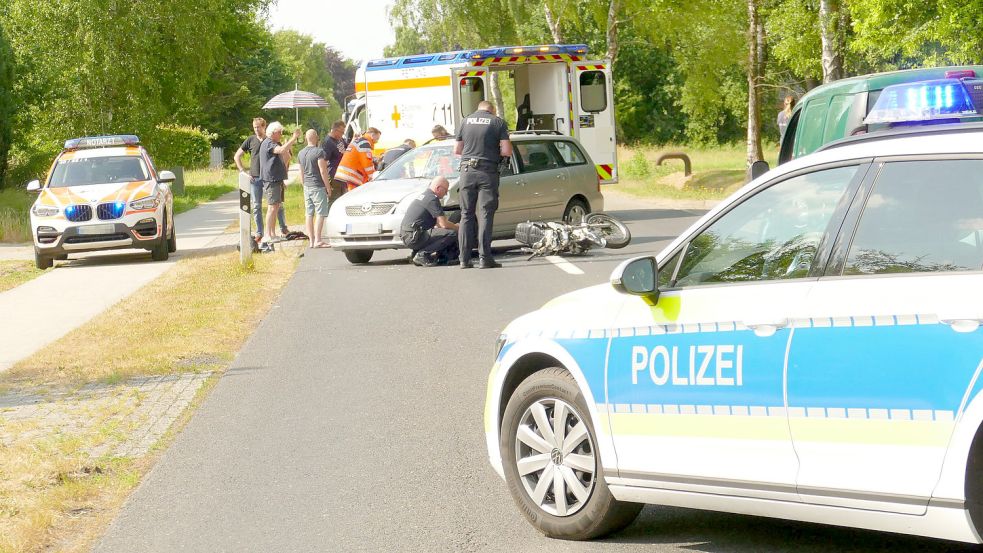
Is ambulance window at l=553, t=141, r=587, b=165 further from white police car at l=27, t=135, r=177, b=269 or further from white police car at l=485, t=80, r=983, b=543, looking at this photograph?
white police car at l=485, t=80, r=983, b=543

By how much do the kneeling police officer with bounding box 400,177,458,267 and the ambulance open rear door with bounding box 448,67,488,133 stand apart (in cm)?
658

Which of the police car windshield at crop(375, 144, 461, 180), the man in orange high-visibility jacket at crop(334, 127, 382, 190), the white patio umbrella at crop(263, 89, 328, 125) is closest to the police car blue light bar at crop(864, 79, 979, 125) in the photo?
the police car windshield at crop(375, 144, 461, 180)

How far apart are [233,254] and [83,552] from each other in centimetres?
1496

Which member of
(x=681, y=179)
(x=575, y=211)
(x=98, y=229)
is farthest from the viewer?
(x=681, y=179)

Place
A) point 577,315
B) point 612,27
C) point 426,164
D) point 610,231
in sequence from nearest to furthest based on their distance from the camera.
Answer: point 577,315, point 610,231, point 426,164, point 612,27

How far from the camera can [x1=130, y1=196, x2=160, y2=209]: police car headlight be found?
19.6 metres

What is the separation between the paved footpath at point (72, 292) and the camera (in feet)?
42.0

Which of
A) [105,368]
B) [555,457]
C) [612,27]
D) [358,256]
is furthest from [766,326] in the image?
[612,27]

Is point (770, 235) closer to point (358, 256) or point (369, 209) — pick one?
point (369, 209)

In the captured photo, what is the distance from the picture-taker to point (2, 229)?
85.5ft

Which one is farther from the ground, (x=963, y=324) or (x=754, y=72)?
(x=754, y=72)

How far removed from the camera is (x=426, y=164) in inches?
719

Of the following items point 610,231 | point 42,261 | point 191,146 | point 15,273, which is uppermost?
point 191,146

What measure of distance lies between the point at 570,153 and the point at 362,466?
12794 millimetres
